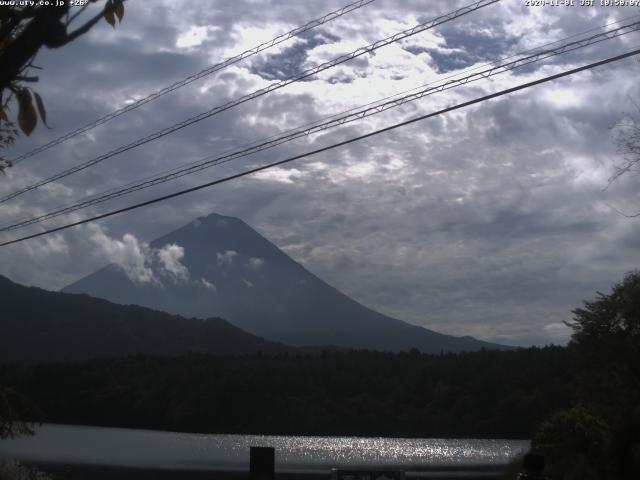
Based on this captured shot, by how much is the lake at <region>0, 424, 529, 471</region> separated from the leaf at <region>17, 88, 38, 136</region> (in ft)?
204

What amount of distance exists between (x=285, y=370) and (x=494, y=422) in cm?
4062

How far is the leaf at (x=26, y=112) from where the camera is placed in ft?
17.1

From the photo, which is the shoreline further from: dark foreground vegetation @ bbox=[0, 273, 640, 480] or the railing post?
the railing post

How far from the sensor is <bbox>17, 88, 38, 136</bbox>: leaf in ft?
17.1

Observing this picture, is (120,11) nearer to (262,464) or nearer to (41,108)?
(41,108)

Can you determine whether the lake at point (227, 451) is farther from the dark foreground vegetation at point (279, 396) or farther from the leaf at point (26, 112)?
the leaf at point (26, 112)

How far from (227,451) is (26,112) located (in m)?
93.2

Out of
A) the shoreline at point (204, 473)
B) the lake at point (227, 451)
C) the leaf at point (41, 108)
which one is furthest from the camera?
the lake at point (227, 451)

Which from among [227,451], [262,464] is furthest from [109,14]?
[227,451]

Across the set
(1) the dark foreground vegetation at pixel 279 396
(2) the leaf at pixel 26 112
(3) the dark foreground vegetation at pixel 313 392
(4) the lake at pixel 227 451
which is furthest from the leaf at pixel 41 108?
(1) the dark foreground vegetation at pixel 279 396

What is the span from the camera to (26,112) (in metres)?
5.23

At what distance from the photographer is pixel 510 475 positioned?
106ft

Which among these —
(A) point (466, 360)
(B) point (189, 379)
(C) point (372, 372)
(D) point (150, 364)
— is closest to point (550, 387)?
(A) point (466, 360)

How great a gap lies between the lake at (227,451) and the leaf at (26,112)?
62299 millimetres
